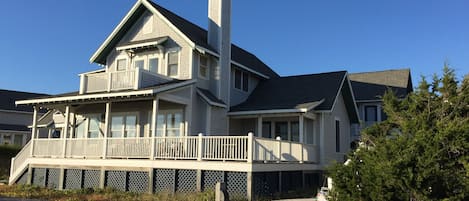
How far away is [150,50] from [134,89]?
434 cm

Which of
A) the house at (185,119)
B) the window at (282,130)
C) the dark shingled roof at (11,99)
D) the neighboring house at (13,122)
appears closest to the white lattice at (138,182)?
the house at (185,119)

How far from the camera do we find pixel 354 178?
7219 mm

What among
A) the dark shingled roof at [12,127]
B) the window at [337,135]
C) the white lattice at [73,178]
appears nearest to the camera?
the white lattice at [73,178]

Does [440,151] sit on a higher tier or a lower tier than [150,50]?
lower

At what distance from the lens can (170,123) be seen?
64.3 feet

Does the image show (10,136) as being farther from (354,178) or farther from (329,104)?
(354,178)

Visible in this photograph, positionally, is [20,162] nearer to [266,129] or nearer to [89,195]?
[89,195]

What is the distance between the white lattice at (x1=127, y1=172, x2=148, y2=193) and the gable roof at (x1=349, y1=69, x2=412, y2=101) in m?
22.1

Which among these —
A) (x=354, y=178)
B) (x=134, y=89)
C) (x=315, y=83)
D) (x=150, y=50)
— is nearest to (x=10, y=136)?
(x=150, y=50)

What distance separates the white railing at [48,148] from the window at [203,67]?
7.31 metres

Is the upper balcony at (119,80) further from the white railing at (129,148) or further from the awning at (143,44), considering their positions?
the white railing at (129,148)

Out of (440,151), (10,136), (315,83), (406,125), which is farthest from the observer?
(10,136)

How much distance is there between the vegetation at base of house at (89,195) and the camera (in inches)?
576

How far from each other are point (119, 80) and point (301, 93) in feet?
30.9
